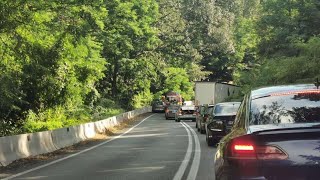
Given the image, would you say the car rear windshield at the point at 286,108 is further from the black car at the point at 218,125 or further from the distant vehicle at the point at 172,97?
the distant vehicle at the point at 172,97

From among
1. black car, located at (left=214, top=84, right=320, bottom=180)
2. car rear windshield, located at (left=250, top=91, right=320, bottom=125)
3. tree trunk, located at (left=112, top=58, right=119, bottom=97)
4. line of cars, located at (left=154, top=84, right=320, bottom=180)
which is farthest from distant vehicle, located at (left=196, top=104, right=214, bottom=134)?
tree trunk, located at (left=112, top=58, right=119, bottom=97)

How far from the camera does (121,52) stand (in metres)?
54.7

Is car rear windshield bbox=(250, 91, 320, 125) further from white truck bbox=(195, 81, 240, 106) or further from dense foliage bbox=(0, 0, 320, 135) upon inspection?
white truck bbox=(195, 81, 240, 106)

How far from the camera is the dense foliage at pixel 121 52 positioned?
1970 cm

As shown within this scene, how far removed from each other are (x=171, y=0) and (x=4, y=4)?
7111 cm

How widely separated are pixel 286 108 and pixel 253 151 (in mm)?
963

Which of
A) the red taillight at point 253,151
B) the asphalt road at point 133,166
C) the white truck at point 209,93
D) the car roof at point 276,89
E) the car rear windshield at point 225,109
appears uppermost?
the white truck at point 209,93

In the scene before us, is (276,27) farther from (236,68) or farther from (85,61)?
(236,68)

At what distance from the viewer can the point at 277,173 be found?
173 inches

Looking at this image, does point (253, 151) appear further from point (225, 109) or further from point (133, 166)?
point (225, 109)

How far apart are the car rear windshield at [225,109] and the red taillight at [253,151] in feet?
45.1

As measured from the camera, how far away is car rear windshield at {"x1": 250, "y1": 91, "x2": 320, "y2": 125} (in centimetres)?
509

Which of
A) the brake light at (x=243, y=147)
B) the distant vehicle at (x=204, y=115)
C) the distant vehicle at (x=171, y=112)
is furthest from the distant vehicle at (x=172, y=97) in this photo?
the brake light at (x=243, y=147)

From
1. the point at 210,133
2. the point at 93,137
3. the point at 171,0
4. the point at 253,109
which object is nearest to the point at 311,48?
the point at 210,133
